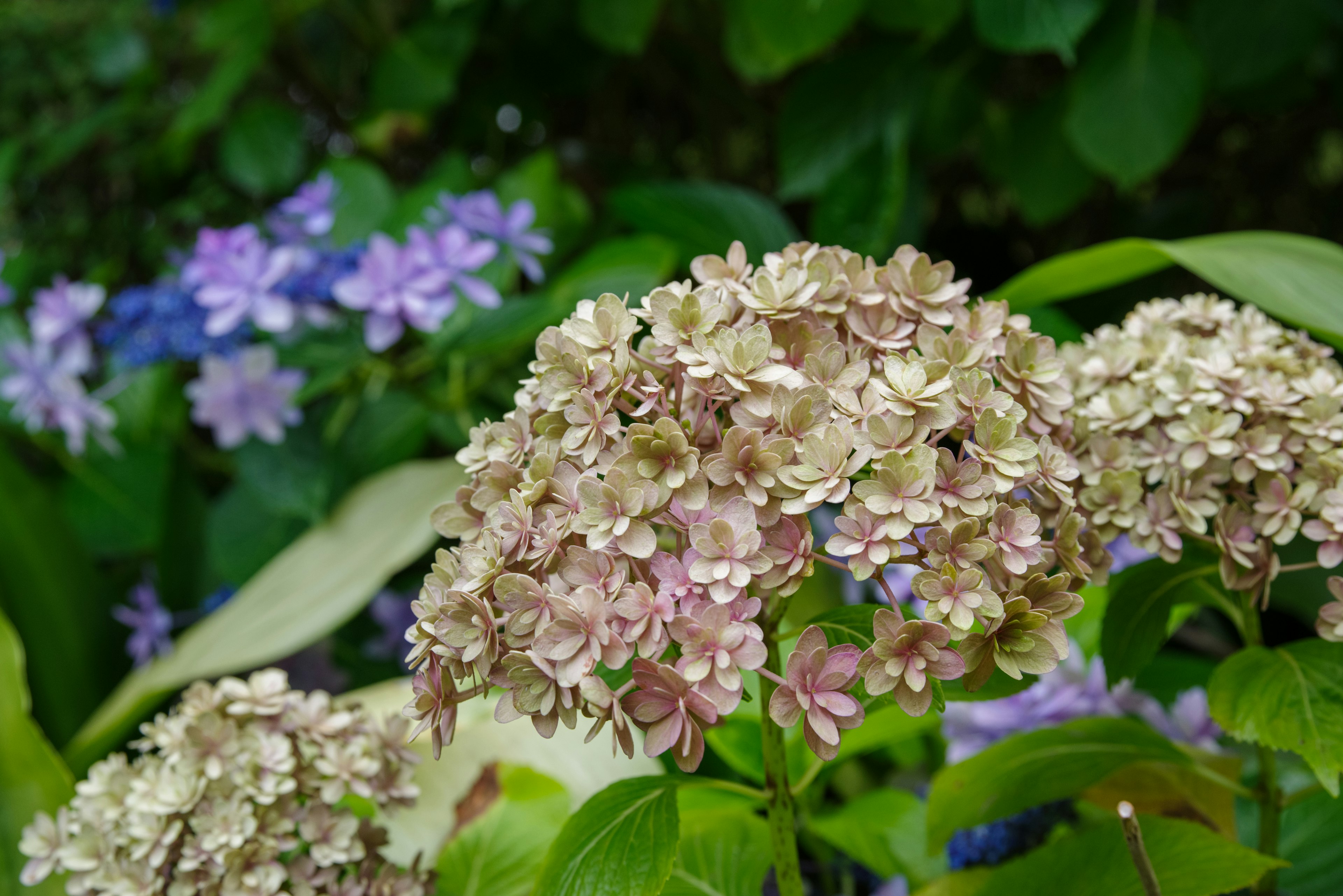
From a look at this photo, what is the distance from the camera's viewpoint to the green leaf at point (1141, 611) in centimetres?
51

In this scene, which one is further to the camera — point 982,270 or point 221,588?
point 982,270

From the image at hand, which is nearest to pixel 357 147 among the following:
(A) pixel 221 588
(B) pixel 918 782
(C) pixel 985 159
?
(A) pixel 221 588

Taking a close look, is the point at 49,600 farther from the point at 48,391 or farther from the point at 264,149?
the point at 264,149

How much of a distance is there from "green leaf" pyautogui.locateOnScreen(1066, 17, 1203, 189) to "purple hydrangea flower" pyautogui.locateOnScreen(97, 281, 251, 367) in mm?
877

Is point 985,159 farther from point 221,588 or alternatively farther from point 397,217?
point 221,588

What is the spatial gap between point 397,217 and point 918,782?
2.69 ft

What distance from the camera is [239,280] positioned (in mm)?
903

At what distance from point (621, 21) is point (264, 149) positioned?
568mm

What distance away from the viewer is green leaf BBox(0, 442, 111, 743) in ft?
2.96

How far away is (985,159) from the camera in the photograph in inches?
50.8

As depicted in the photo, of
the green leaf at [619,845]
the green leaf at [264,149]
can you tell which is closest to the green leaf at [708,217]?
the green leaf at [264,149]

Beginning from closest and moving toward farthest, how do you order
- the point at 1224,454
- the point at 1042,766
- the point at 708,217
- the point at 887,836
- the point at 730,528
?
the point at 730,528
the point at 1224,454
the point at 1042,766
the point at 887,836
the point at 708,217

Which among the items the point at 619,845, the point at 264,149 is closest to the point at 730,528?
the point at 619,845

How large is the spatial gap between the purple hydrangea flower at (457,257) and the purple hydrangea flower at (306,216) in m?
0.11
